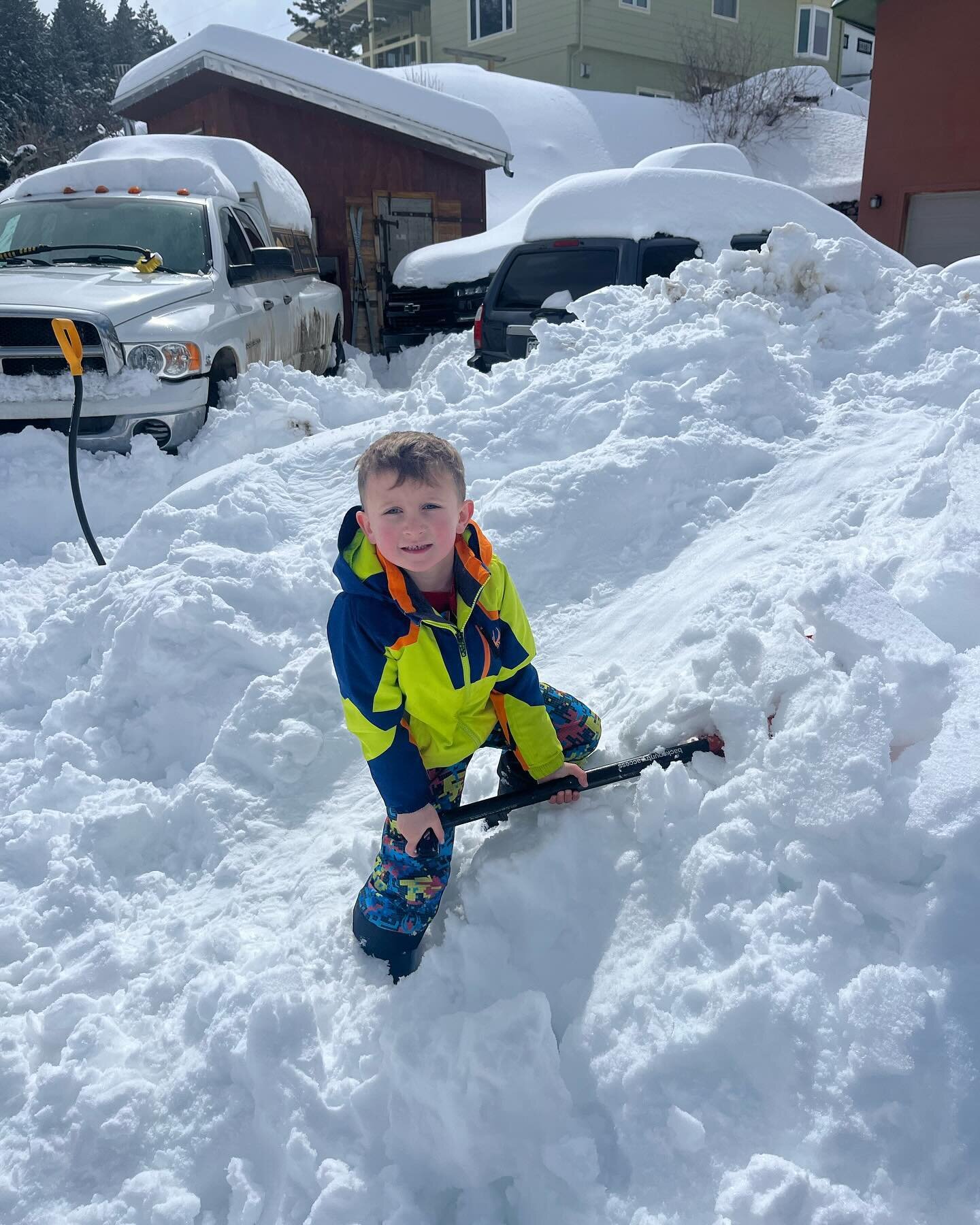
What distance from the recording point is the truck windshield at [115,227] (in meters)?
6.74

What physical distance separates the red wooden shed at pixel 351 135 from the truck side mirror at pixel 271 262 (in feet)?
23.8

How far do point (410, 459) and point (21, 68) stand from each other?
149 ft

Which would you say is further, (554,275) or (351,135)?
(351,135)

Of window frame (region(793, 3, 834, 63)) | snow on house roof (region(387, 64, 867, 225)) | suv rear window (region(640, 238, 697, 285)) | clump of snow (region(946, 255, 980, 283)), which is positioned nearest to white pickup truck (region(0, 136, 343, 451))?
suv rear window (region(640, 238, 697, 285))

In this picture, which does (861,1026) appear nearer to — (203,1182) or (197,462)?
(203,1182)

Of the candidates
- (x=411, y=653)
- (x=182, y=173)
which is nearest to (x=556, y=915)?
(x=411, y=653)

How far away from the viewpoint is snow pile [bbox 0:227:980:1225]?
164 cm

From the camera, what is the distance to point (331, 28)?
34938mm

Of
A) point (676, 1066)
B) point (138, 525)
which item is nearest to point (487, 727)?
point (676, 1066)

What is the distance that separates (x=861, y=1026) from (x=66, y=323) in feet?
14.7

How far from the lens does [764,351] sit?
15.7 ft

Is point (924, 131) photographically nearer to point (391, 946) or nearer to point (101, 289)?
point (101, 289)

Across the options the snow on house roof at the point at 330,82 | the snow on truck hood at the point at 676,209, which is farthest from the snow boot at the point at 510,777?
the snow on house roof at the point at 330,82

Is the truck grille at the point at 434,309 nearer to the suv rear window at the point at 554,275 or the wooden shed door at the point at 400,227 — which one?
the wooden shed door at the point at 400,227
